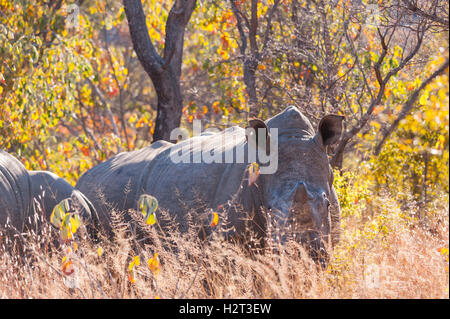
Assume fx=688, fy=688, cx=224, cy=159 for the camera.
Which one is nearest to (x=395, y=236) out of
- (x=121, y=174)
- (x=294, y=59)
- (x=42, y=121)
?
(x=121, y=174)

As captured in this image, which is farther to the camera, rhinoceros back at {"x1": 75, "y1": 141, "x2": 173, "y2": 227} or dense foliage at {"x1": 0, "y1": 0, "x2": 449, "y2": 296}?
dense foliage at {"x1": 0, "y1": 0, "x2": 449, "y2": 296}

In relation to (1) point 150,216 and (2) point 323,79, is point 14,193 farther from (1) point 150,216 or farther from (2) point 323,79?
(2) point 323,79

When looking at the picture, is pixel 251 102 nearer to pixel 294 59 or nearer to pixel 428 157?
pixel 294 59

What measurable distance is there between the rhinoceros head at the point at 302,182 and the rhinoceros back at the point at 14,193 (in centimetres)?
269

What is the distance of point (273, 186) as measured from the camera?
5.96 m

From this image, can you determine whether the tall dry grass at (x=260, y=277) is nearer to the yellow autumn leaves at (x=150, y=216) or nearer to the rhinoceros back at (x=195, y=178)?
the yellow autumn leaves at (x=150, y=216)

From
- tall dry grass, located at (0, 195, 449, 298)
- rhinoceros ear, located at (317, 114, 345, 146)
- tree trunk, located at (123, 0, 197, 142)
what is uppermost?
tree trunk, located at (123, 0, 197, 142)

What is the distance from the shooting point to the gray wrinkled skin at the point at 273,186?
5.66 metres

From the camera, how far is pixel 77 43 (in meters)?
10.9

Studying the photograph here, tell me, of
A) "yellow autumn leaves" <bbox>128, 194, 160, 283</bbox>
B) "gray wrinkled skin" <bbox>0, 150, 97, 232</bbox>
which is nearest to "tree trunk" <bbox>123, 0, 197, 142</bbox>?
"gray wrinkled skin" <bbox>0, 150, 97, 232</bbox>

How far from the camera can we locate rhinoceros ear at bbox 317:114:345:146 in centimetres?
620

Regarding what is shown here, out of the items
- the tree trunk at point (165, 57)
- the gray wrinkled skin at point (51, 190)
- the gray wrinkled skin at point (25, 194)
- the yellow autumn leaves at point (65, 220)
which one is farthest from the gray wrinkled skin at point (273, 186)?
the tree trunk at point (165, 57)

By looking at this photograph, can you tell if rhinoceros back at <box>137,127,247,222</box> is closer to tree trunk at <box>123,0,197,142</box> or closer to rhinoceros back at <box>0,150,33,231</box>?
rhinoceros back at <box>0,150,33,231</box>
